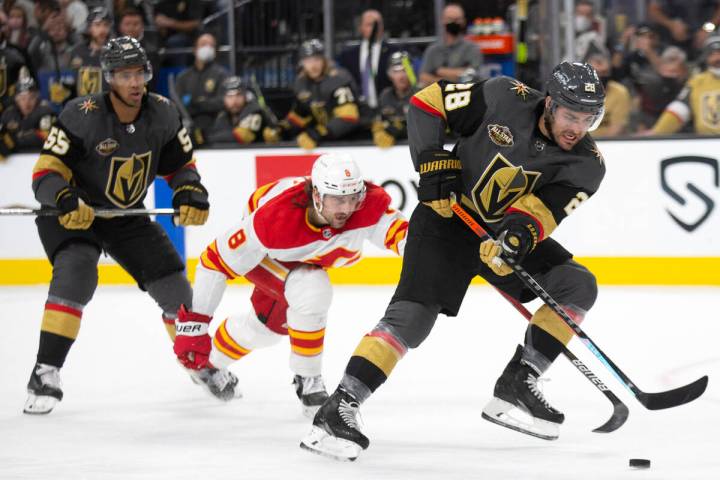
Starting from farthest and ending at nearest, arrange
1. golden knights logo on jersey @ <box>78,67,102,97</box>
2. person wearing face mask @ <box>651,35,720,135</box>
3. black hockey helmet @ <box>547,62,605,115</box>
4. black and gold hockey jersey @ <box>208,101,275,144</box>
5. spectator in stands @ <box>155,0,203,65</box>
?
spectator in stands @ <box>155,0,203,65</box> < golden knights logo on jersey @ <box>78,67,102,97</box> < black and gold hockey jersey @ <box>208,101,275,144</box> < person wearing face mask @ <box>651,35,720,135</box> < black hockey helmet @ <box>547,62,605,115</box>

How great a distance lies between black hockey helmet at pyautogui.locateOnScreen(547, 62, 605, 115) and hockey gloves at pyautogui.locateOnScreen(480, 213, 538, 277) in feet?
1.15

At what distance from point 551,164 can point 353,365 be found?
0.82 meters

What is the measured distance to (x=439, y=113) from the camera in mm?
3646

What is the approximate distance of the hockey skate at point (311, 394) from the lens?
161 inches

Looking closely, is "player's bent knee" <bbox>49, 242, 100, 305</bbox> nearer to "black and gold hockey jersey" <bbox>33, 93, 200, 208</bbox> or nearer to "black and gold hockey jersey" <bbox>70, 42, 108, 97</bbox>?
"black and gold hockey jersey" <bbox>33, 93, 200, 208</bbox>

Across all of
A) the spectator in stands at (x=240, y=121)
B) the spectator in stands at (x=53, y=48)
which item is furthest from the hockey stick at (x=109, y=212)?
the spectator in stands at (x=53, y=48)

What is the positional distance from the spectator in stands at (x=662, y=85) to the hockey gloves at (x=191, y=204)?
10.8 ft

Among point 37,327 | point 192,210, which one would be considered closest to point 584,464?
point 192,210

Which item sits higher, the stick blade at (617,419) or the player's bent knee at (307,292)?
the player's bent knee at (307,292)

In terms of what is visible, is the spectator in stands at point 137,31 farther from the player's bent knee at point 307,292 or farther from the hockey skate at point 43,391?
the player's bent knee at point 307,292

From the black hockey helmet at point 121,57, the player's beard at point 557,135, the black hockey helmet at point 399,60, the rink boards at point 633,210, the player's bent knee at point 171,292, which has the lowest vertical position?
the rink boards at point 633,210

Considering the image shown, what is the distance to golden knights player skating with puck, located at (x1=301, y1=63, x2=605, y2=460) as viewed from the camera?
343 cm

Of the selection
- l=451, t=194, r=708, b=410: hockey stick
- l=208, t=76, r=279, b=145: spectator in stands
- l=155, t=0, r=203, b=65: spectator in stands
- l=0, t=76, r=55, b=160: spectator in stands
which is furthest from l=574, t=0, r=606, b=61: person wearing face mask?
l=451, t=194, r=708, b=410: hockey stick

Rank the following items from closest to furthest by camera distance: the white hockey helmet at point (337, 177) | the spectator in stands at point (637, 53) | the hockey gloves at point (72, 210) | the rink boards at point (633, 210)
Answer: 1. the white hockey helmet at point (337, 177)
2. the hockey gloves at point (72, 210)
3. the rink boards at point (633, 210)
4. the spectator in stands at point (637, 53)
